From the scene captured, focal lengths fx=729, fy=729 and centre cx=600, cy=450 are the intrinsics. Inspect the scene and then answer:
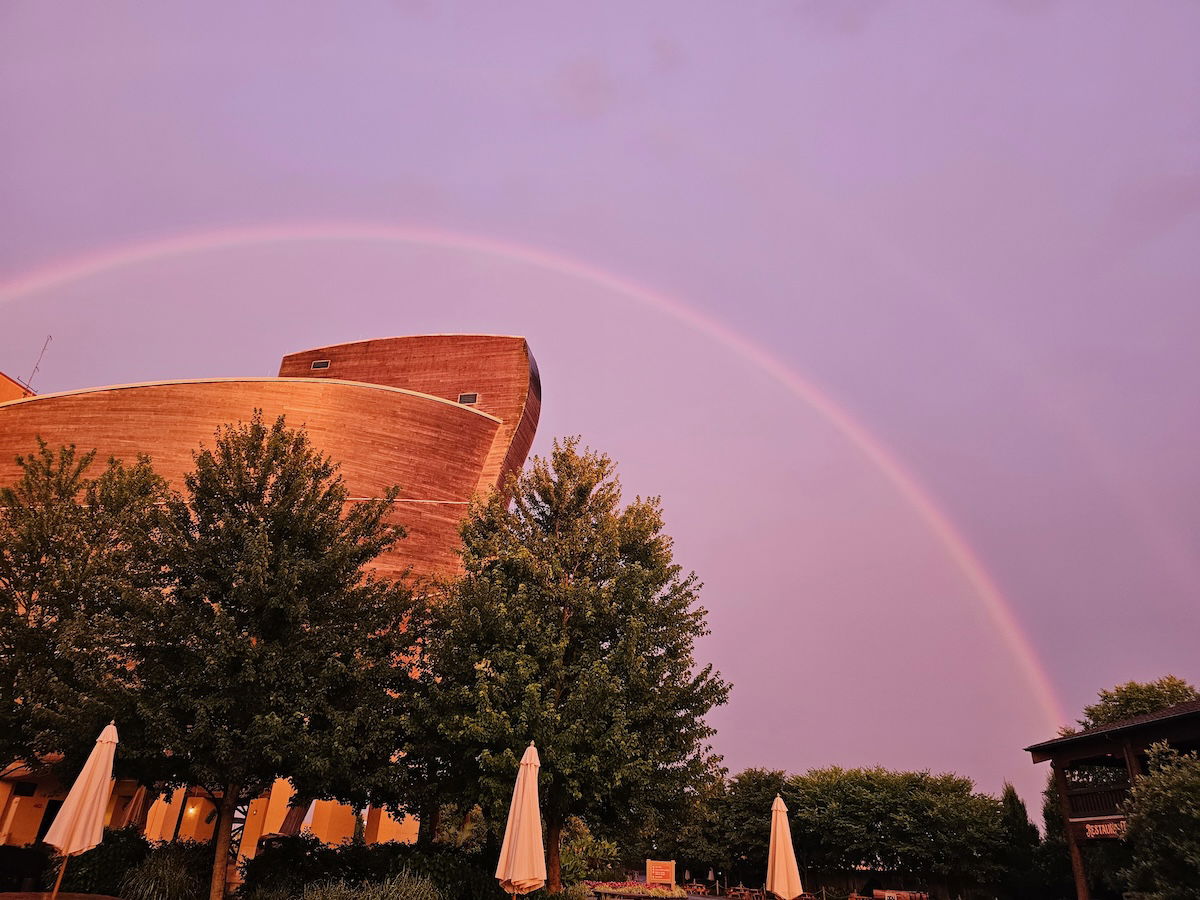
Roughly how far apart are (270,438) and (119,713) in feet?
18.0

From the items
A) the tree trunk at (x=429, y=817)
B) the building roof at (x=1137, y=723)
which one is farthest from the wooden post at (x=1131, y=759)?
the tree trunk at (x=429, y=817)

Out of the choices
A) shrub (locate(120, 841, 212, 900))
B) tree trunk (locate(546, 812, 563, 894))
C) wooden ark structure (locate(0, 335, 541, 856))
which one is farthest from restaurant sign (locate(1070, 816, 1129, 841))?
wooden ark structure (locate(0, 335, 541, 856))

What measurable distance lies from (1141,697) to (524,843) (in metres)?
40.8

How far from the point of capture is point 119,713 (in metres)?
12.4

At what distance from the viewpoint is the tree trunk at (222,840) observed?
1192cm

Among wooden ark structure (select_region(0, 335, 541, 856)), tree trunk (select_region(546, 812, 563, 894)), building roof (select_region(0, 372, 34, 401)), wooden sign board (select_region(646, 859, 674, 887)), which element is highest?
building roof (select_region(0, 372, 34, 401))

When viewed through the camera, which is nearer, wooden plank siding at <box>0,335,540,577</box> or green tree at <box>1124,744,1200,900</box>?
green tree at <box>1124,744,1200,900</box>

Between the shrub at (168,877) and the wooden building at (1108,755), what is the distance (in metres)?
20.0

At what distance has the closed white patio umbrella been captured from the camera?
31.7 feet

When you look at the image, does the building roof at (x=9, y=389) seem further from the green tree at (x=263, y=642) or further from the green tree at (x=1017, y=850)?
the green tree at (x=1017, y=850)

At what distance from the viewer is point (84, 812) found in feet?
32.5

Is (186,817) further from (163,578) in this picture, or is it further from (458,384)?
(458,384)

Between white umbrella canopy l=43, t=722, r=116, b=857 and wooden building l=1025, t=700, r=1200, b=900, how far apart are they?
20643mm

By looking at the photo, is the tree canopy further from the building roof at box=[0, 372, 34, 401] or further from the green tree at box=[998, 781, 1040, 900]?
the building roof at box=[0, 372, 34, 401]
